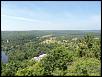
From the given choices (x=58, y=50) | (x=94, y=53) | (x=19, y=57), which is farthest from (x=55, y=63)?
(x=19, y=57)

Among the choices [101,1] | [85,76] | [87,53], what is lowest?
[87,53]

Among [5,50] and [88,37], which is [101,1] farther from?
[5,50]

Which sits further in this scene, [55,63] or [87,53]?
[87,53]

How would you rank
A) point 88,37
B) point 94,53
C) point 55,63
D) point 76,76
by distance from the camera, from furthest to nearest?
point 88,37
point 94,53
point 55,63
point 76,76

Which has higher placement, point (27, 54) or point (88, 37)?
point (88, 37)

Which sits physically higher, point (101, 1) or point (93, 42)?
point (101, 1)

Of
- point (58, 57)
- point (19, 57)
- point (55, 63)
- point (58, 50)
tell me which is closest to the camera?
point (55, 63)

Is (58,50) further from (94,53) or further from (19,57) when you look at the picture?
(19,57)

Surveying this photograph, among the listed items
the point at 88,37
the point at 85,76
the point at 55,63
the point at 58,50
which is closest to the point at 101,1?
the point at 85,76

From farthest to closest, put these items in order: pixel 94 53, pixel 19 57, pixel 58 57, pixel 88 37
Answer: pixel 19 57
pixel 88 37
pixel 94 53
pixel 58 57
